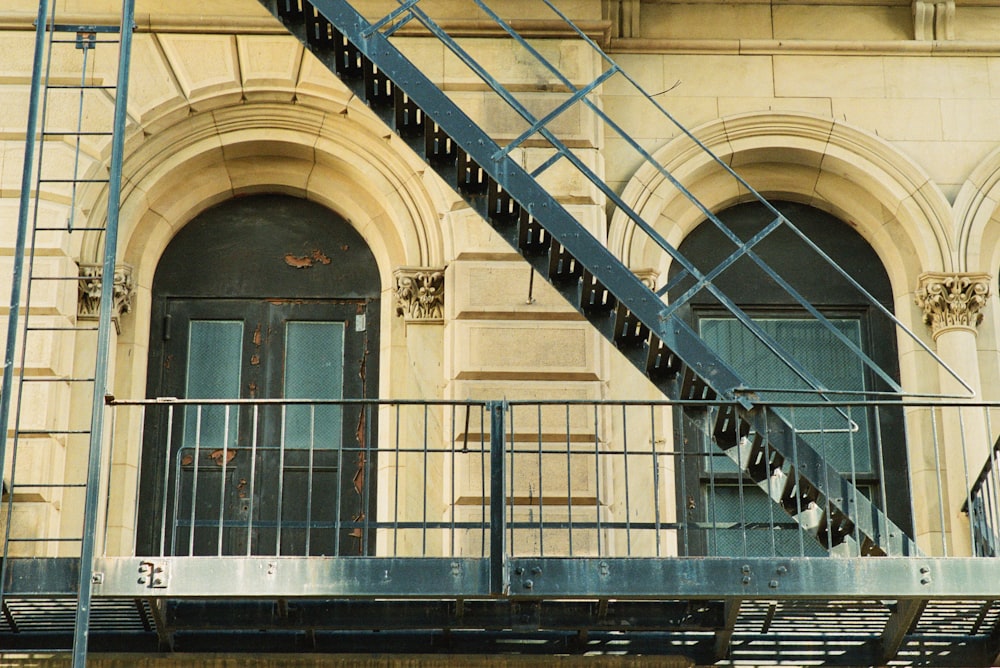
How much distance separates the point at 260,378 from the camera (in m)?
14.3

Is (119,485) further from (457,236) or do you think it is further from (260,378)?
(457,236)

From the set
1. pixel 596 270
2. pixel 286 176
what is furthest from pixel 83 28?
pixel 596 270

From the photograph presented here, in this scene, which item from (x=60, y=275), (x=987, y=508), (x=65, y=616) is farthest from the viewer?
(x=60, y=275)

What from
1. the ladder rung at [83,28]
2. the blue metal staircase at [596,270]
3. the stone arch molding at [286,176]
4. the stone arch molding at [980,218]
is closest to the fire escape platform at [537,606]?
the blue metal staircase at [596,270]

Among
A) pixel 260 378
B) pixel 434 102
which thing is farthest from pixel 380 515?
pixel 434 102

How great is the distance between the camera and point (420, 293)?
14.2 metres

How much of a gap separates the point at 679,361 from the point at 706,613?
173 centimetres

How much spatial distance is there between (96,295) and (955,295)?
264 inches

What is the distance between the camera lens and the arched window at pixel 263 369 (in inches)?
548

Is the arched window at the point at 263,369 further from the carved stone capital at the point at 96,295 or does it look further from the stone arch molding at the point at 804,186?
the stone arch molding at the point at 804,186

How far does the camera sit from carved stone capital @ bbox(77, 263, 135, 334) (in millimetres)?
14031

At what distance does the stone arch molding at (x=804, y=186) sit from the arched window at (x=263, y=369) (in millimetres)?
2340

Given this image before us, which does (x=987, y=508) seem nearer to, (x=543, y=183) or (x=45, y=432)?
(x=543, y=183)

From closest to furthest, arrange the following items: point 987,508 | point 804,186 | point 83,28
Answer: point 987,508 < point 83,28 < point 804,186
